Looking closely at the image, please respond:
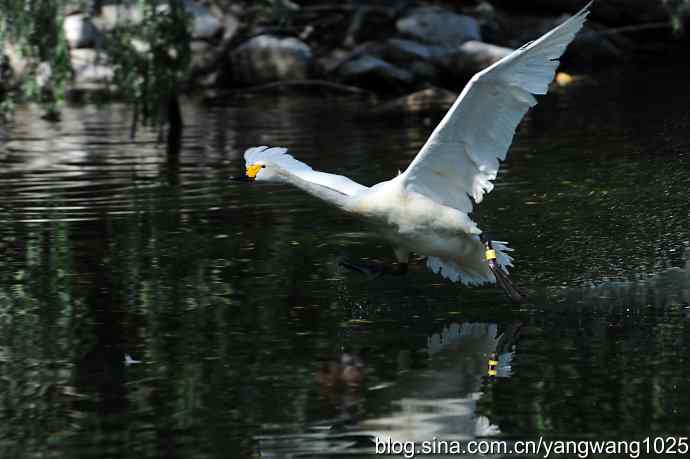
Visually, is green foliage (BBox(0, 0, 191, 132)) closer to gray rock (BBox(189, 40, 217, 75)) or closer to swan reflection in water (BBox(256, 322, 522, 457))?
gray rock (BBox(189, 40, 217, 75))

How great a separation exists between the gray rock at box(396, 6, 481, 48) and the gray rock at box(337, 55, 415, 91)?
2.53 metres

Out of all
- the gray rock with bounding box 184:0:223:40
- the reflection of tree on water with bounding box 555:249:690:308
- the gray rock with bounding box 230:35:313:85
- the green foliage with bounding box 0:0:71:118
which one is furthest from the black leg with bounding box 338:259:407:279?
the gray rock with bounding box 184:0:223:40

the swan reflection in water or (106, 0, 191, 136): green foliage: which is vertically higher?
(106, 0, 191, 136): green foliage

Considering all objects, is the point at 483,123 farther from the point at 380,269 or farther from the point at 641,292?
the point at 641,292

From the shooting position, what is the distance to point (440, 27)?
33.1 m

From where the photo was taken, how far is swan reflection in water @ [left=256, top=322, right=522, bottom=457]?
7473 millimetres

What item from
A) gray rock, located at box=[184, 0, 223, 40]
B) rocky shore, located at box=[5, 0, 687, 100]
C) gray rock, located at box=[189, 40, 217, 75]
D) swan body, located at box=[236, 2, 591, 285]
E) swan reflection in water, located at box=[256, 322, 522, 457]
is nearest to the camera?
swan reflection in water, located at box=[256, 322, 522, 457]

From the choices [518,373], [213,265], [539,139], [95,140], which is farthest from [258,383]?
[95,140]

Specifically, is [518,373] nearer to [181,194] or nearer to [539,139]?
[181,194]

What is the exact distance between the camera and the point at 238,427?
7.75m

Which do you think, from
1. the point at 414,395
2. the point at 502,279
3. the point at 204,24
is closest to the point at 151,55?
the point at 502,279

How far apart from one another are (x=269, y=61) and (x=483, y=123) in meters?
20.7

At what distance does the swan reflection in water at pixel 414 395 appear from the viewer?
7.47m

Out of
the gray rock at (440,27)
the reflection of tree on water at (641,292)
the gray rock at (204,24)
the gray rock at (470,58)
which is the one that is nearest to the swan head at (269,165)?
the reflection of tree on water at (641,292)
